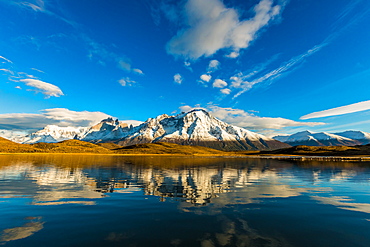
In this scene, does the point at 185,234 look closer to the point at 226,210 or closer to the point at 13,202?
the point at 226,210

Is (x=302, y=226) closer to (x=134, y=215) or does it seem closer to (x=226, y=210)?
(x=226, y=210)

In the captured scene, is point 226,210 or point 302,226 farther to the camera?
point 226,210

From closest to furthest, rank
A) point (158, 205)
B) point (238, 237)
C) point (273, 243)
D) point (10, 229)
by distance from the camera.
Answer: point (273, 243)
point (238, 237)
point (10, 229)
point (158, 205)

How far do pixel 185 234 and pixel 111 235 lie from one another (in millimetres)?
4902

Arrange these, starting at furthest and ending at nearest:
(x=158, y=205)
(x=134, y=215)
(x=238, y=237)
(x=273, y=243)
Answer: (x=158, y=205) → (x=134, y=215) → (x=238, y=237) → (x=273, y=243)

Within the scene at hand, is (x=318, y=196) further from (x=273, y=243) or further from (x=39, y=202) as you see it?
(x=39, y=202)

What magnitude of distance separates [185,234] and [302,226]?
928 cm

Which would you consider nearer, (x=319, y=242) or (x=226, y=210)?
(x=319, y=242)

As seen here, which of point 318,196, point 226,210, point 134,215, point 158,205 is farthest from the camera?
point 318,196

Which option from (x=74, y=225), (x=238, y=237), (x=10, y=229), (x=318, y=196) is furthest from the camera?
(x=318, y=196)

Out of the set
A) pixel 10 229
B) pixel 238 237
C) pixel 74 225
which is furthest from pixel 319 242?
pixel 10 229

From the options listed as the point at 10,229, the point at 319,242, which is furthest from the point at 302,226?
the point at 10,229

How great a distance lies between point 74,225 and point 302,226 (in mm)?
17365

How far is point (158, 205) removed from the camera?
20.8 meters
